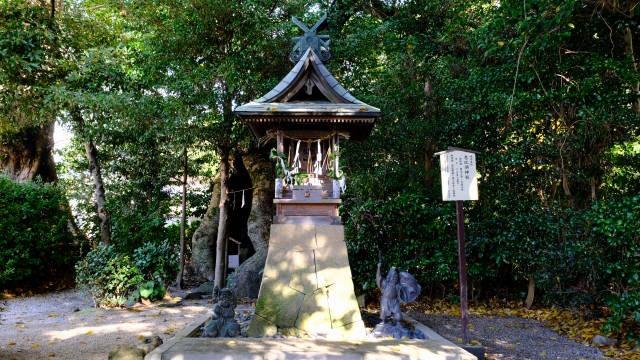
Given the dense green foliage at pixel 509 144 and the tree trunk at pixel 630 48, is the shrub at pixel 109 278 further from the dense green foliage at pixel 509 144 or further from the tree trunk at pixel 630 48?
the tree trunk at pixel 630 48

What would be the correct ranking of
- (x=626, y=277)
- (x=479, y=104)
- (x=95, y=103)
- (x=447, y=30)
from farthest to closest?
(x=447, y=30), (x=95, y=103), (x=479, y=104), (x=626, y=277)

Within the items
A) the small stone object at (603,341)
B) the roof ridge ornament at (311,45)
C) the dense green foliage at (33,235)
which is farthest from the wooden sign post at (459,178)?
the dense green foliage at (33,235)

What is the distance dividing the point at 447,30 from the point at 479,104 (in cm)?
257

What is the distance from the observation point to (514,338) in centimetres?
682

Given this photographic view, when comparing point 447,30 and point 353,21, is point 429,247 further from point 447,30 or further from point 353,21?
point 353,21

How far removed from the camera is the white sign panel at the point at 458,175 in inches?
237

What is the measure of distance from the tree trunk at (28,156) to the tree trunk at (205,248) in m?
5.26

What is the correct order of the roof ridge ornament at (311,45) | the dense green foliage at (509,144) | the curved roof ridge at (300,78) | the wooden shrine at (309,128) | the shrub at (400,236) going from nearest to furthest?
1. the dense green foliage at (509,144)
2. the wooden shrine at (309,128)
3. the curved roof ridge at (300,78)
4. the roof ridge ornament at (311,45)
5. the shrub at (400,236)

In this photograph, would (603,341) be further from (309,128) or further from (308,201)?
(309,128)

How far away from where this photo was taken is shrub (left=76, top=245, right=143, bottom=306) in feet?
29.2

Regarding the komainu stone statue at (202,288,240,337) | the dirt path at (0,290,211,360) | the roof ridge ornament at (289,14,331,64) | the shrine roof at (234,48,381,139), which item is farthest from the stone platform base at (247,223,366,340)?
the roof ridge ornament at (289,14,331,64)

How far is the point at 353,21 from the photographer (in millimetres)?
12148

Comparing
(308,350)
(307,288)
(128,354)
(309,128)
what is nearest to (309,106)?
(309,128)

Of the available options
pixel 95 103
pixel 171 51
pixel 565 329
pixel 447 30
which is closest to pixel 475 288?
pixel 565 329
